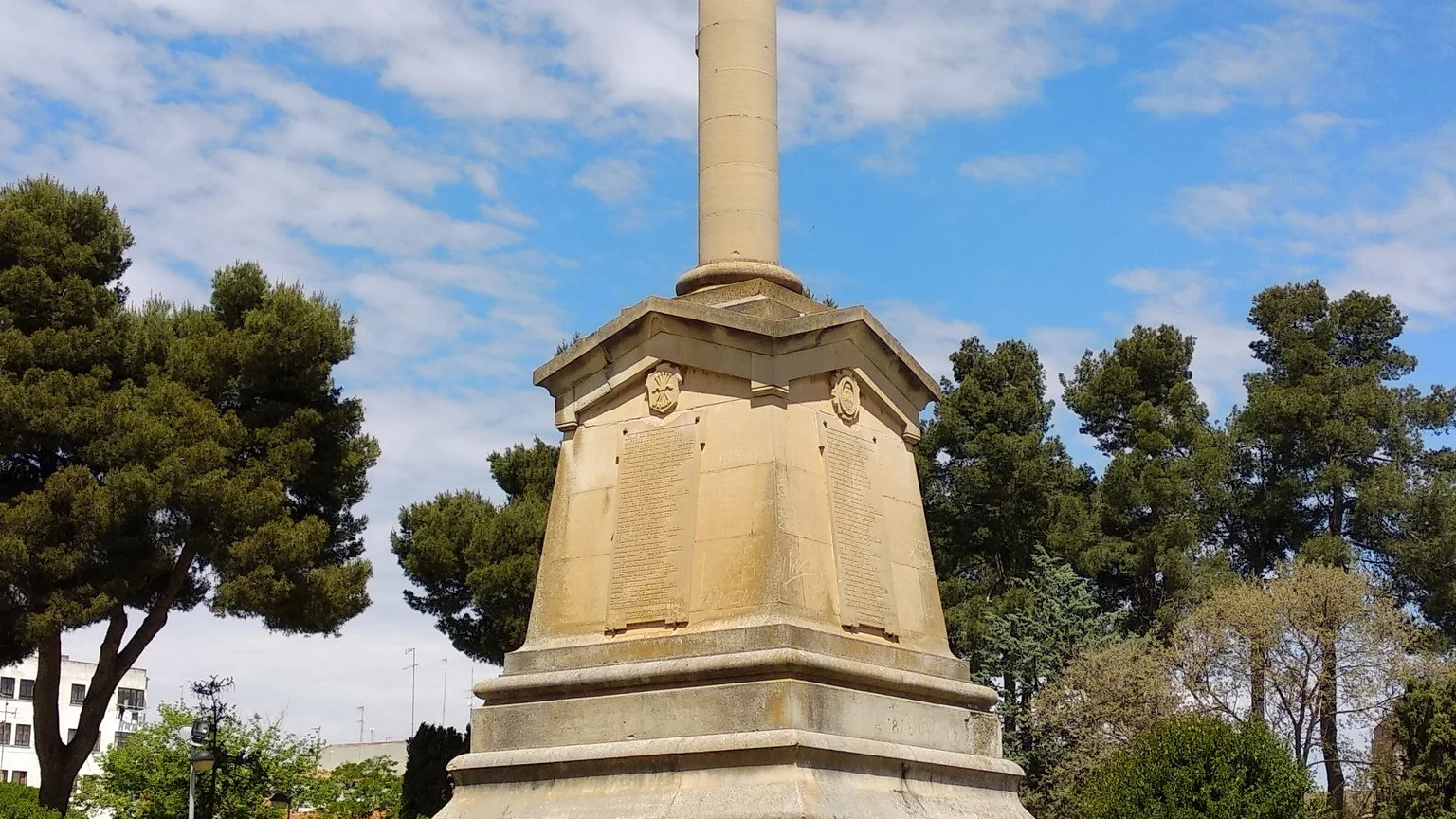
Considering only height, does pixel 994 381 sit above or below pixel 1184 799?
above

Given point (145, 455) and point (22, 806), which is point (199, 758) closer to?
point (22, 806)

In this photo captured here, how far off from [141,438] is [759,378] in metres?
14.8

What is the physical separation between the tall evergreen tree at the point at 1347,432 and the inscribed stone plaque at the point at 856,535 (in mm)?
24428

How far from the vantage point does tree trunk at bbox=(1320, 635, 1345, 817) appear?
30.2 metres

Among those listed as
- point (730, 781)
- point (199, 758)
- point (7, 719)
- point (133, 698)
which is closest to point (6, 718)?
point (7, 719)

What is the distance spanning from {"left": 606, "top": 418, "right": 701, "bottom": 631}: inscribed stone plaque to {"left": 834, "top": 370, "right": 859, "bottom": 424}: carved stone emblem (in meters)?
1.11

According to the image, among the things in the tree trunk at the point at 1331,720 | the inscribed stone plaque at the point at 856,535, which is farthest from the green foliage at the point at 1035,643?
the inscribed stone plaque at the point at 856,535

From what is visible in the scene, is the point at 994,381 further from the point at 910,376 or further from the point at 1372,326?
the point at 910,376

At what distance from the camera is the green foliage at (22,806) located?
22.2 m

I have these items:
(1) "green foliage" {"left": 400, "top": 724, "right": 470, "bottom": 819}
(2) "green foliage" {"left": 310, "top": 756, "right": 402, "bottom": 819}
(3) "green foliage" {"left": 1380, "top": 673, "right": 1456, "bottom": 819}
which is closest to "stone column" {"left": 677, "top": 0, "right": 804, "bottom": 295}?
(3) "green foliage" {"left": 1380, "top": 673, "right": 1456, "bottom": 819}

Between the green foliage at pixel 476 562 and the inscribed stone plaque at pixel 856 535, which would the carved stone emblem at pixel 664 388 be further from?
the green foliage at pixel 476 562

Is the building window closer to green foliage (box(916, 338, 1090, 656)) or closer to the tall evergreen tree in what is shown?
green foliage (box(916, 338, 1090, 656))

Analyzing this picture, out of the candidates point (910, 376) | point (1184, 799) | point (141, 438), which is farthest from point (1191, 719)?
point (141, 438)

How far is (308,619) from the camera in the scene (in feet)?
82.4
